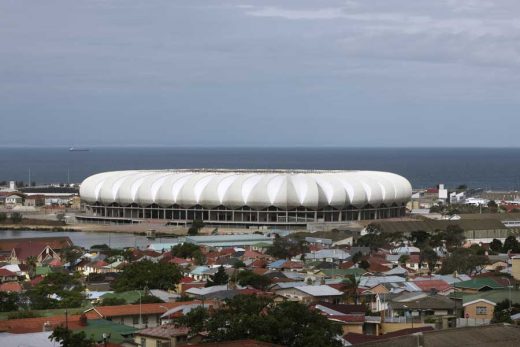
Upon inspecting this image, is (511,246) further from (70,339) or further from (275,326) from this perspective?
(70,339)

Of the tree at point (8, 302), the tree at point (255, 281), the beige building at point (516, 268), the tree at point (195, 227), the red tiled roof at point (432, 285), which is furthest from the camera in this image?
the tree at point (195, 227)

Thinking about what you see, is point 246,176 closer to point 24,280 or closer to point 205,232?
point 205,232

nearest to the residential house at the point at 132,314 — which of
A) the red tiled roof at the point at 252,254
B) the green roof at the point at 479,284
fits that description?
the green roof at the point at 479,284

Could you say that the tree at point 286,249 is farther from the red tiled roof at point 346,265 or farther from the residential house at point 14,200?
the residential house at point 14,200

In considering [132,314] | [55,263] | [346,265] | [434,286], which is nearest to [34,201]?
[55,263]

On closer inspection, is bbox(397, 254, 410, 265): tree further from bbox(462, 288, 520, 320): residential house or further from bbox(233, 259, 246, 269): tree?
bbox(462, 288, 520, 320): residential house

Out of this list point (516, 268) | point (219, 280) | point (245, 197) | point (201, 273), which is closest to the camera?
point (219, 280)

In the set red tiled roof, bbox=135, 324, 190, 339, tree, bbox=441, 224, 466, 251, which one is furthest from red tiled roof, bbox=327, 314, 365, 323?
tree, bbox=441, 224, 466, 251
